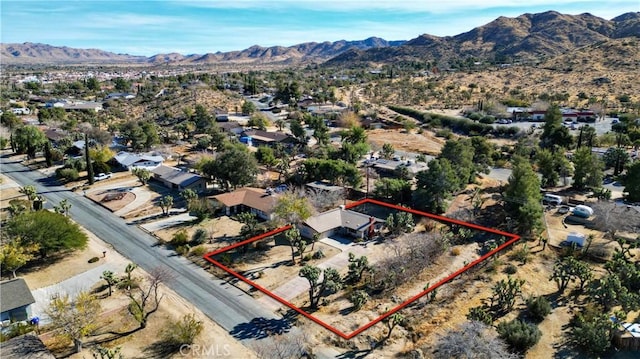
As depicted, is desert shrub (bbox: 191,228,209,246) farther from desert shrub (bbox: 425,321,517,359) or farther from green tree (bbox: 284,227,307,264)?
desert shrub (bbox: 425,321,517,359)

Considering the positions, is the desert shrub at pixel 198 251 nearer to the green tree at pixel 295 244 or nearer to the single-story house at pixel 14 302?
the green tree at pixel 295 244

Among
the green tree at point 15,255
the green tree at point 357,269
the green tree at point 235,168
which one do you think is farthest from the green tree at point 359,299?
the green tree at point 235,168

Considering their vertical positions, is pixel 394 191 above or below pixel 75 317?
above

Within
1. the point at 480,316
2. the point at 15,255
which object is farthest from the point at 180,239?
the point at 480,316

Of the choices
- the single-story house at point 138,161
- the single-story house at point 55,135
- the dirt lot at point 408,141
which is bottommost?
the single-story house at point 138,161

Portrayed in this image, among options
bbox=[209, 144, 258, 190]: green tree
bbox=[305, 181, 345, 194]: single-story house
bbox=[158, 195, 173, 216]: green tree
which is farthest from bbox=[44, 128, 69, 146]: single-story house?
bbox=[305, 181, 345, 194]: single-story house

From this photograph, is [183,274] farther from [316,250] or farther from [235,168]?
[235,168]
